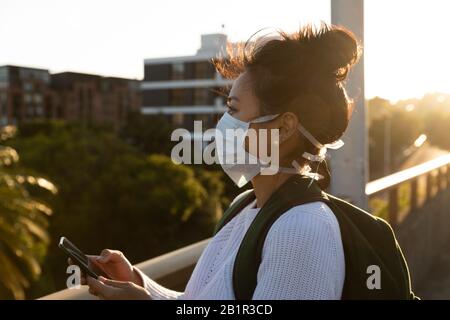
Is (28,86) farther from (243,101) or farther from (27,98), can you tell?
(243,101)

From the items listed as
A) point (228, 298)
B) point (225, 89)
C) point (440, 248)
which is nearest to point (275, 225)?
point (228, 298)

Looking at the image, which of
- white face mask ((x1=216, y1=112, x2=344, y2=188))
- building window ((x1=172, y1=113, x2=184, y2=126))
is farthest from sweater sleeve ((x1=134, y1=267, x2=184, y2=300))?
building window ((x1=172, y1=113, x2=184, y2=126))

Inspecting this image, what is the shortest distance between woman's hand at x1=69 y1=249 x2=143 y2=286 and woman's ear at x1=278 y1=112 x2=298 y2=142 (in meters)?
0.66

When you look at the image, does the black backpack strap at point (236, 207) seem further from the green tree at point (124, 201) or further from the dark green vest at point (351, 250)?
the green tree at point (124, 201)

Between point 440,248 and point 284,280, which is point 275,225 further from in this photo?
point 440,248

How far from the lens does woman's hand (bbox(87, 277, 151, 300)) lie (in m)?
1.76

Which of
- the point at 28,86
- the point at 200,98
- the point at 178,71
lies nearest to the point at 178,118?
the point at 200,98

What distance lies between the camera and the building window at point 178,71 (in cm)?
7762

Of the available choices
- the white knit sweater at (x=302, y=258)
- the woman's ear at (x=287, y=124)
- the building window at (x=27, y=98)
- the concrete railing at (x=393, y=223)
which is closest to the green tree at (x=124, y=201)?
the concrete railing at (x=393, y=223)

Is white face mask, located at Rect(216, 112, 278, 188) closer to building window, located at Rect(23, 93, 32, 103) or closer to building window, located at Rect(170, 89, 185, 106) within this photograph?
building window, located at Rect(170, 89, 185, 106)

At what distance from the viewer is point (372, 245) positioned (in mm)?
1781

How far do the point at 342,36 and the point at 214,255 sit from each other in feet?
2.52

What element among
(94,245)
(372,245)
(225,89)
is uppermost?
(225,89)

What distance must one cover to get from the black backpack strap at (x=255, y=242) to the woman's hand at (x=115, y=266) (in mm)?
525
